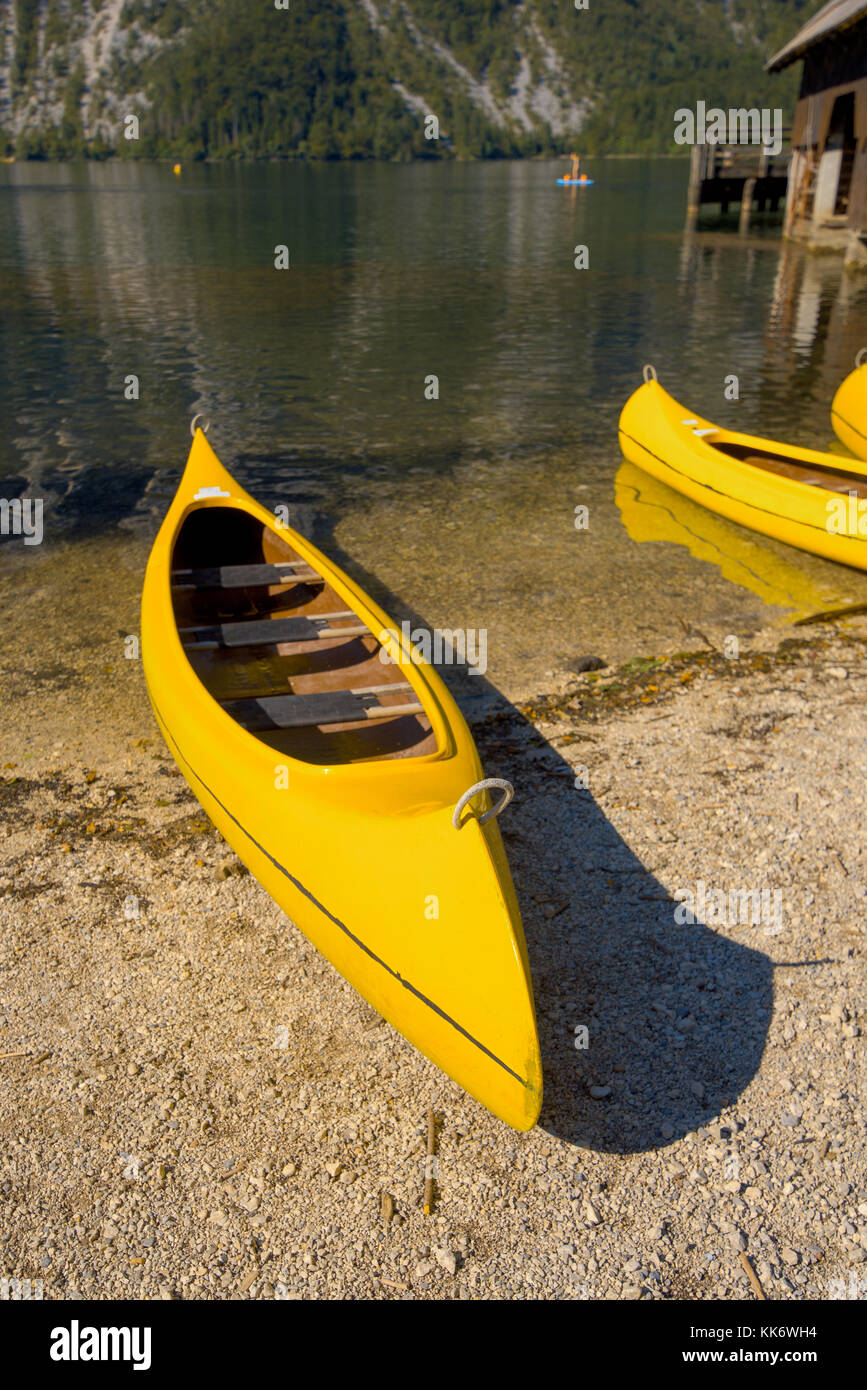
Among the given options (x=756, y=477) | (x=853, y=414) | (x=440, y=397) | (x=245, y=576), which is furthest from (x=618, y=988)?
(x=440, y=397)

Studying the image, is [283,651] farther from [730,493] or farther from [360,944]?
[730,493]

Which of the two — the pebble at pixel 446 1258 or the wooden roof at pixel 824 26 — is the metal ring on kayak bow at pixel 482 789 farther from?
the wooden roof at pixel 824 26

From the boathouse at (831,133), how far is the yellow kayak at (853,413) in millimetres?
20182

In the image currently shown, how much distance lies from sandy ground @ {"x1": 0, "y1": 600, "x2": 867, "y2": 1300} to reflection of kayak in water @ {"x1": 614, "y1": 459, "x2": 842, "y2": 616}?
327 cm

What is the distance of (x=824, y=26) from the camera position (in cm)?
2997

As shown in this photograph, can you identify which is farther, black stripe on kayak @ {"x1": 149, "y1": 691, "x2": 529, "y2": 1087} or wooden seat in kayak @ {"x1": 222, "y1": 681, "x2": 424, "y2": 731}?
wooden seat in kayak @ {"x1": 222, "y1": 681, "x2": 424, "y2": 731}

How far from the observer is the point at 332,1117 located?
441 cm

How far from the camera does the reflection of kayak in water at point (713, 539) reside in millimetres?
10016

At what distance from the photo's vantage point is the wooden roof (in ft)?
91.6

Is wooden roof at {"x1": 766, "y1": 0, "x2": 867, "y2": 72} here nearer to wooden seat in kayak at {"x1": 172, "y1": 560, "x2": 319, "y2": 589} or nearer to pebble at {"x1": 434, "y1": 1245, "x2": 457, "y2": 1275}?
wooden seat in kayak at {"x1": 172, "y1": 560, "x2": 319, "y2": 589}

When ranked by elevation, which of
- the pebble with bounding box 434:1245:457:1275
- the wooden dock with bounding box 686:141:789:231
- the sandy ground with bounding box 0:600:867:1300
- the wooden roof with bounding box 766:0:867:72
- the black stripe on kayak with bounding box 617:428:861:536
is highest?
the wooden roof with bounding box 766:0:867:72

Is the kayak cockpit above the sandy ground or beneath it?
above

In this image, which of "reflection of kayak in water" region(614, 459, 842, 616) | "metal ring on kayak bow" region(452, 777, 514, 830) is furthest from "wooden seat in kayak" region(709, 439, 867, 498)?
"metal ring on kayak bow" region(452, 777, 514, 830)
